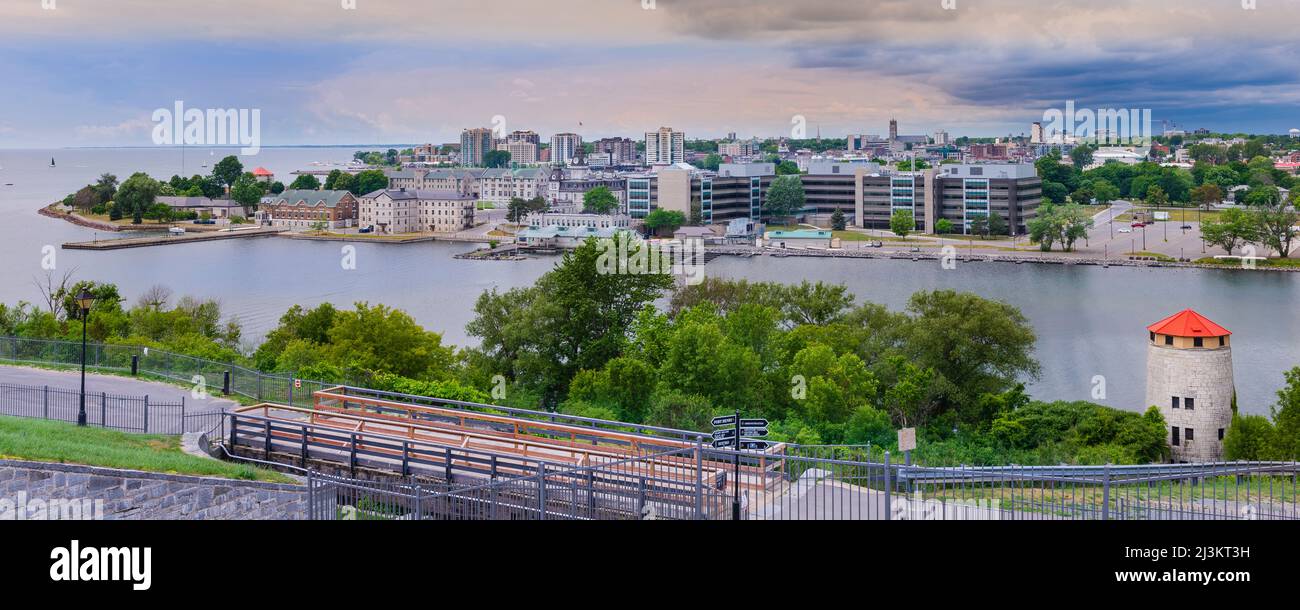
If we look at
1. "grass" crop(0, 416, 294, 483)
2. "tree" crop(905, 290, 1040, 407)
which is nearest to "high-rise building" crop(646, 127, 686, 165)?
"tree" crop(905, 290, 1040, 407)

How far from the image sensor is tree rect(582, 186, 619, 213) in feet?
340

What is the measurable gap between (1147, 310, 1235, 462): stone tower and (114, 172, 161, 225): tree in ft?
297

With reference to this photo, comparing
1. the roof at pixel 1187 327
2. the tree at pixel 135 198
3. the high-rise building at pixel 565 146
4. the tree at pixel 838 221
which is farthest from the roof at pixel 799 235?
the high-rise building at pixel 565 146

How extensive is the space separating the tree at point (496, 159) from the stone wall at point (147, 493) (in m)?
156

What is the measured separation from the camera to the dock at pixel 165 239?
3179 inches

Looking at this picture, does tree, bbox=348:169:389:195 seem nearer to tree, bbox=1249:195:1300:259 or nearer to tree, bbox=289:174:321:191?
tree, bbox=289:174:321:191

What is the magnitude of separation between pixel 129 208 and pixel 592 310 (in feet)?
276

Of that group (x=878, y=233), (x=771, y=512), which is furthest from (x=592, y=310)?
(x=878, y=233)

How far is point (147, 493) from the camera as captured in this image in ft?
Result: 29.2

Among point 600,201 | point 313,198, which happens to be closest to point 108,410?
point 600,201

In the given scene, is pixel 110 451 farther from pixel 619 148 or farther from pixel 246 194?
pixel 619 148

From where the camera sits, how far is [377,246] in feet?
289

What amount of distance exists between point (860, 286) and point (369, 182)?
2859 inches

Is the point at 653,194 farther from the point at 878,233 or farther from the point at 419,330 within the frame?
the point at 419,330
